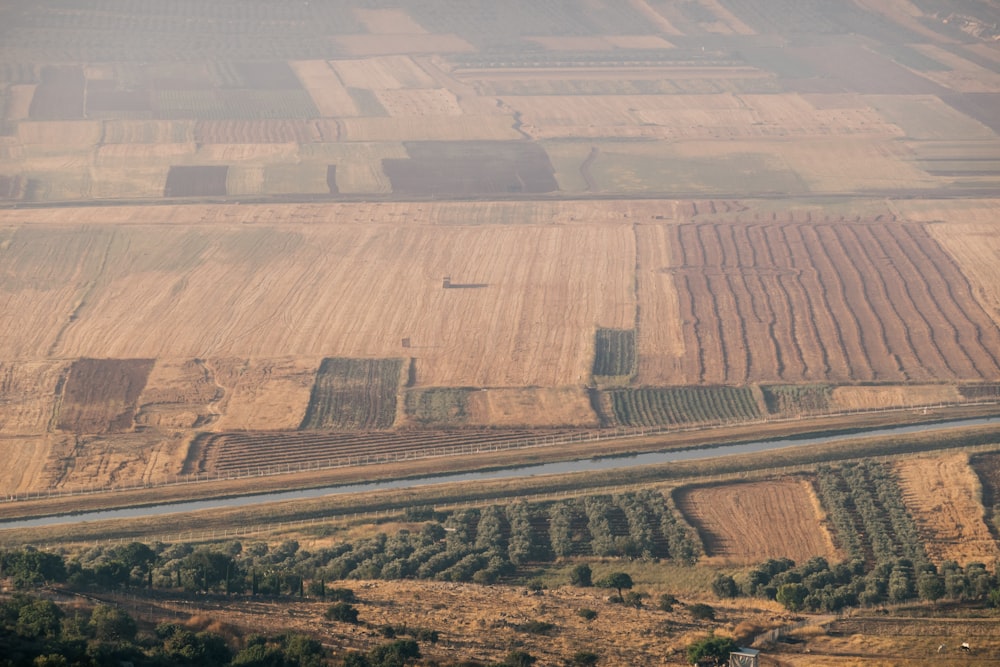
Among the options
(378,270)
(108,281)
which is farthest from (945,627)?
(108,281)

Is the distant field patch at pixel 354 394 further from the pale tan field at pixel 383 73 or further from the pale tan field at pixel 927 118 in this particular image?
the pale tan field at pixel 383 73

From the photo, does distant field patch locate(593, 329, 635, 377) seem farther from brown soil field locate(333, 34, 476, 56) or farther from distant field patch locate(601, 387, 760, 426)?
brown soil field locate(333, 34, 476, 56)

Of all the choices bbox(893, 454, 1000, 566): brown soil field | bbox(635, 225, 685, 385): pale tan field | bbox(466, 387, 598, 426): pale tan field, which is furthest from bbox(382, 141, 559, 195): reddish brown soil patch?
bbox(893, 454, 1000, 566): brown soil field

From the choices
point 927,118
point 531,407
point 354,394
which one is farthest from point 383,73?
point 531,407

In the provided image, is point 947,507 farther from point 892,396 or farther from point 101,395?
point 101,395

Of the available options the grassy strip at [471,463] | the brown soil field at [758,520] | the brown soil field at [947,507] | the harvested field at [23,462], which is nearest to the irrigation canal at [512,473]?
the grassy strip at [471,463]

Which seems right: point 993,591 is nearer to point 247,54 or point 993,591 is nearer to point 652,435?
point 652,435
